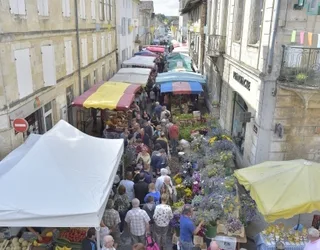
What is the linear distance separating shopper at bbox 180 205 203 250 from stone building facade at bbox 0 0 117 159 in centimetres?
453

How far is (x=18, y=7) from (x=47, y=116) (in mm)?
3854

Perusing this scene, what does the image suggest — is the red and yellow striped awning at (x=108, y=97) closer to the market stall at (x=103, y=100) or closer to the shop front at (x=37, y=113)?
the market stall at (x=103, y=100)

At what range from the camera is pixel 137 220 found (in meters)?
7.19

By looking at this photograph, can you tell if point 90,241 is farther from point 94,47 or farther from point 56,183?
point 94,47

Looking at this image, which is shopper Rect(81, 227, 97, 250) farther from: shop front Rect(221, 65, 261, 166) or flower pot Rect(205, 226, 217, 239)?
shop front Rect(221, 65, 261, 166)

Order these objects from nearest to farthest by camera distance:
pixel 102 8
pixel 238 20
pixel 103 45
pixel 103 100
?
1. pixel 103 100
2. pixel 238 20
3. pixel 102 8
4. pixel 103 45

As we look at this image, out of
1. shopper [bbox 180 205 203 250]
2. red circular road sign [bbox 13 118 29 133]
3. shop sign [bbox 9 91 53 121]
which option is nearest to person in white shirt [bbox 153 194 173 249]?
shopper [bbox 180 205 203 250]

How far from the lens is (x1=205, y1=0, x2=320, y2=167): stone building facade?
8.46 m

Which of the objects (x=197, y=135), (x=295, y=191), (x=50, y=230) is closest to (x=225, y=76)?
(x=197, y=135)

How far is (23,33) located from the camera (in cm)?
891

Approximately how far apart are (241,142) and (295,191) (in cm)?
533

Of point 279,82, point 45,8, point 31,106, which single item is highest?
point 45,8

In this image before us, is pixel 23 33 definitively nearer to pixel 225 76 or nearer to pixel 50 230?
pixel 50 230

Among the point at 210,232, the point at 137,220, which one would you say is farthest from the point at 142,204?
the point at 210,232
